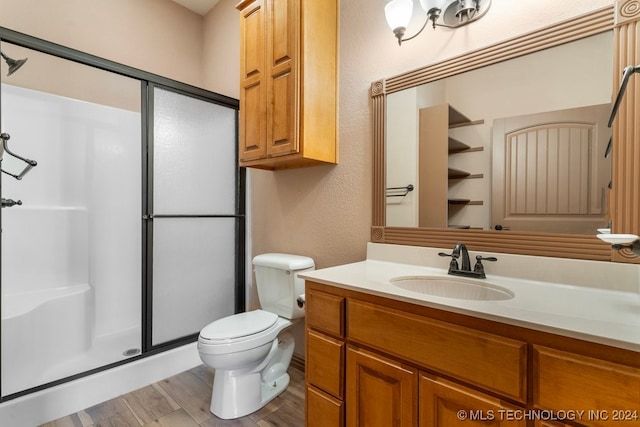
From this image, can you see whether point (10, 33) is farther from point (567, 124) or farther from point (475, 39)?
point (567, 124)

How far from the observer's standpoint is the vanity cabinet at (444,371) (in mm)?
665

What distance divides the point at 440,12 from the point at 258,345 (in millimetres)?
1867

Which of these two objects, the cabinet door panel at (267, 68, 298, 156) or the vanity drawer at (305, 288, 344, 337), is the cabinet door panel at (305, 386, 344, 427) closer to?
the vanity drawer at (305, 288, 344, 337)

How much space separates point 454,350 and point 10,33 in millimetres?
2321

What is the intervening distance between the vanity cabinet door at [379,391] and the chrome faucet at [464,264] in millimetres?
503

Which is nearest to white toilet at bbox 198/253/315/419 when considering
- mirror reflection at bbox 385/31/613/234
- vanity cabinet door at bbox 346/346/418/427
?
vanity cabinet door at bbox 346/346/418/427

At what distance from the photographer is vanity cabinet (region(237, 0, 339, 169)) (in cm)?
163

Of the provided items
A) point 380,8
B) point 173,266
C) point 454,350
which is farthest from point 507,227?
point 173,266

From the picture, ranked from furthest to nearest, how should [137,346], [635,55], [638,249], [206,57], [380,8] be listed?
[206,57] < [137,346] < [380,8] < [635,55] < [638,249]

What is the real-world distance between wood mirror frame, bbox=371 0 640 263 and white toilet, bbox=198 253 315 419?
90 cm

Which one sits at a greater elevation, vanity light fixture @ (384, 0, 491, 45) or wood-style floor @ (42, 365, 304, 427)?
vanity light fixture @ (384, 0, 491, 45)

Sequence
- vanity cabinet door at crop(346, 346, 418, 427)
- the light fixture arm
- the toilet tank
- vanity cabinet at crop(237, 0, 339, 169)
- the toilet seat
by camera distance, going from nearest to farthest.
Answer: vanity cabinet door at crop(346, 346, 418, 427), the light fixture arm, the toilet seat, vanity cabinet at crop(237, 0, 339, 169), the toilet tank

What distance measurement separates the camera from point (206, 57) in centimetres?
289

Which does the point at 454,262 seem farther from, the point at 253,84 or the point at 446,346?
the point at 253,84
